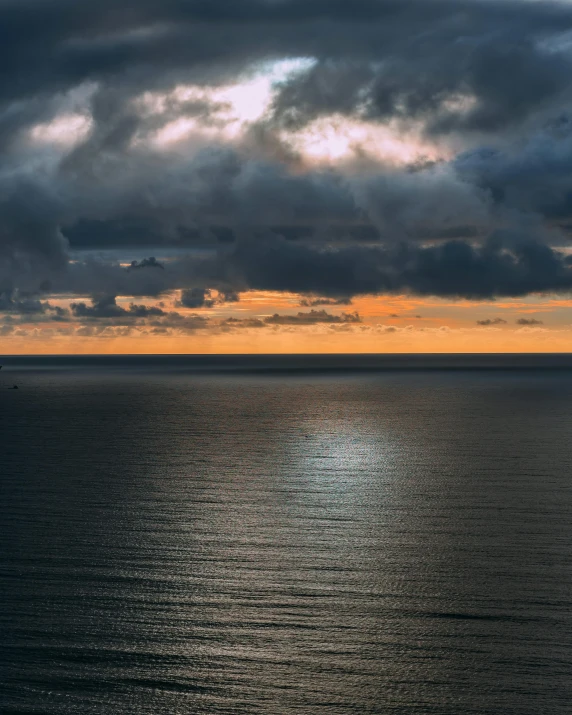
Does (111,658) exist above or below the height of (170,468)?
below

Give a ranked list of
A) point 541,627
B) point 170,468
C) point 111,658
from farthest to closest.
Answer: point 170,468 → point 541,627 → point 111,658

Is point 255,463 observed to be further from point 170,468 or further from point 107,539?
point 107,539

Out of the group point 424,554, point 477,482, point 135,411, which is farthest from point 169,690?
point 135,411

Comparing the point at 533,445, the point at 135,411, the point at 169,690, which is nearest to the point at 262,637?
the point at 169,690

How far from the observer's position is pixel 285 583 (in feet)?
99.5

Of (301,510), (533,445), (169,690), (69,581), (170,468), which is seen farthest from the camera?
(533,445)

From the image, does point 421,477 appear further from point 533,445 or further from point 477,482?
point 533,445

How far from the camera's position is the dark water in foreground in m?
21.6

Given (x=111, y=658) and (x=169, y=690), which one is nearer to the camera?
(x=169, y=690)

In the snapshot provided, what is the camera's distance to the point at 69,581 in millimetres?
30875

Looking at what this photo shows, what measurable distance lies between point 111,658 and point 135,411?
99.3 m

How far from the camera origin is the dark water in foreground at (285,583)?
21.6 m

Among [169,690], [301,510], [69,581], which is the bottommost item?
[169,690]

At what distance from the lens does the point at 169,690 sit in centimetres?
2152
